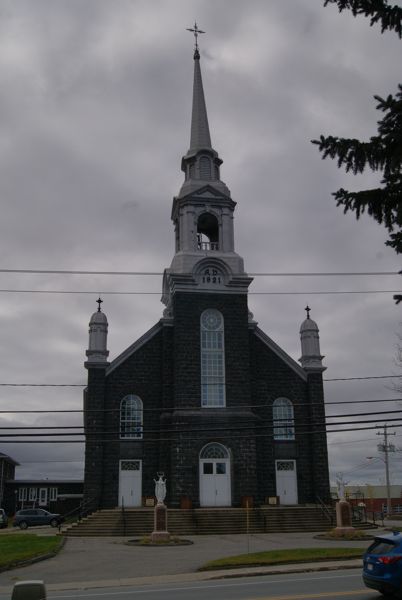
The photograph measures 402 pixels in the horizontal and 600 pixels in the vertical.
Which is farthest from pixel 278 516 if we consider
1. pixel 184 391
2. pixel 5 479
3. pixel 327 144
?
pixel 5 479

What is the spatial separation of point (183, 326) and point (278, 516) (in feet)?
40.7

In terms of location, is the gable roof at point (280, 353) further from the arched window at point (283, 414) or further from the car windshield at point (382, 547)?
the car windshield at point (382, 547)

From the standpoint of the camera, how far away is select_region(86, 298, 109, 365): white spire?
40688 millimetres

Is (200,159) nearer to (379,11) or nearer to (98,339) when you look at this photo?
(98,339)

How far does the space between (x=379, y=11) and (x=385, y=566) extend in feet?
32.7

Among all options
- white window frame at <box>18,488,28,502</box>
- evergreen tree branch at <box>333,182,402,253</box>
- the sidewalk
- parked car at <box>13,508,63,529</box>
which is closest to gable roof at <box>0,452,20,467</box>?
white window frame at <box>18,488,28,502</box>

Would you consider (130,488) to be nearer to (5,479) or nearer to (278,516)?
(278,516)

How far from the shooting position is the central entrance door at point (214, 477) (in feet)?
124

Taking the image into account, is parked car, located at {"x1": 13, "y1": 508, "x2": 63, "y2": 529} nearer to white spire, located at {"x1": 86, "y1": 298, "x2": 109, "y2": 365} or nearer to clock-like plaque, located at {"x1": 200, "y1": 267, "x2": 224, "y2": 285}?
white spire, located at {"x1": 86, "y1": 298, "x2": 109, "y2": 365}

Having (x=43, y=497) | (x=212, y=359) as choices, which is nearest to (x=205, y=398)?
(x=212, y=359)

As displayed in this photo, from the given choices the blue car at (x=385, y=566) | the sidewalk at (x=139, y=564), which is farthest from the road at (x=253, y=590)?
the sidewalk at (x=139, y=564)

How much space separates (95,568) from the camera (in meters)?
20.0

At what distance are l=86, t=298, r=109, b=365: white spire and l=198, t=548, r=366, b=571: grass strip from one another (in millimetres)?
21272

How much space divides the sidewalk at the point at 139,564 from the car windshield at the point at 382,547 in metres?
5.14
